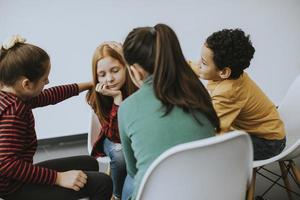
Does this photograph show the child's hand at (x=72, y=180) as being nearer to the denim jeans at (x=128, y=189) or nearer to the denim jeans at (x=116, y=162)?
the denim jeans at (x=128, y=189)

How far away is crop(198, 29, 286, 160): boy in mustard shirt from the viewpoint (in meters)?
1.55

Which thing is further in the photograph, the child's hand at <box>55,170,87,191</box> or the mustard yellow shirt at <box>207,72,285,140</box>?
the mustard yellow shirt at <box>207,72,285,140</box>

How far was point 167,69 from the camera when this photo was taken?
3.55ft

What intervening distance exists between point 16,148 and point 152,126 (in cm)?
46

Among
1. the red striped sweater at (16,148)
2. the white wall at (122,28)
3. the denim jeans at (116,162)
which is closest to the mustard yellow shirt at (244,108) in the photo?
the denim jeans at (116,162)

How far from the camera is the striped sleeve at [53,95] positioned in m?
1.58

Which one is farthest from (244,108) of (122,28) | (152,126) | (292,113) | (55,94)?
(122,28)

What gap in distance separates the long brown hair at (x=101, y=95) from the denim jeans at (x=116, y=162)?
4.3 inches

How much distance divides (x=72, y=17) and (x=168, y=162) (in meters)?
1.67

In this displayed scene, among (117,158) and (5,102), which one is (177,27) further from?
(5,102)

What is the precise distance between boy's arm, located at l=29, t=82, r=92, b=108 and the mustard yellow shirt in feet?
1.81

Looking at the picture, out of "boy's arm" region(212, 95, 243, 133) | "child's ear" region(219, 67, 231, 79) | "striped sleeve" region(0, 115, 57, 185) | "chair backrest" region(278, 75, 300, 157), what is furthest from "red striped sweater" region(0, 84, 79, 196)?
"chair backrest" region(278, 75, 300, 157)

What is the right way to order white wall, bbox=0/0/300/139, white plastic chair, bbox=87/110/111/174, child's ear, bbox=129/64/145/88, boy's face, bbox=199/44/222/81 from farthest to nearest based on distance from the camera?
white wall, bbox=0/0/300/139, white plastic chair, bbox=87/110/111/174, boy's face, bbox=199/44/222/81, child's ear, bbox=129/64/145/88

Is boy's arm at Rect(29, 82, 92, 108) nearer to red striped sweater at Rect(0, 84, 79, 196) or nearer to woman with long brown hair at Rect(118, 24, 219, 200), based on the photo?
red striped sweater at Rect(0, 84, 79, 196)
